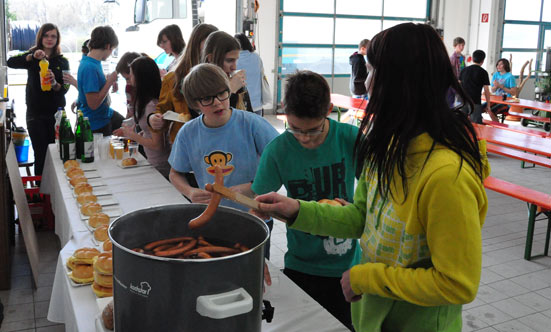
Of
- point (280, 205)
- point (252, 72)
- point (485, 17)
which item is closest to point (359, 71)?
point (252, 72)

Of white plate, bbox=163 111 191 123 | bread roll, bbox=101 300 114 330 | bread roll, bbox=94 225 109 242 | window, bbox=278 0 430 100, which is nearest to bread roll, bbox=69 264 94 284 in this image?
bread roll, bbox=94 225 109 242

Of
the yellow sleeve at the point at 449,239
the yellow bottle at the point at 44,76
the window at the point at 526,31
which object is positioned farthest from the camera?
the window at the point at 526,31

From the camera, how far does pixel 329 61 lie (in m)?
11.2

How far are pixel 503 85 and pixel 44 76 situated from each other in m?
7.39

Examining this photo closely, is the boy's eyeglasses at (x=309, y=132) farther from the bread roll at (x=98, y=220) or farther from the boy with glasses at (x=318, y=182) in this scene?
the bread roll at (x=98, y=220)

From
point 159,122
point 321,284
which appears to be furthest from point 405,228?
point 159,122

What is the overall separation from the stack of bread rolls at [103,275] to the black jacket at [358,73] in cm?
701

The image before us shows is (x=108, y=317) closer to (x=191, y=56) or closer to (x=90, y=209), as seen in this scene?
(x=90, y=209)

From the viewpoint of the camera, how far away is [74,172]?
10.4 feet

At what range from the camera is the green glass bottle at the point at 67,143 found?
11.7 feet

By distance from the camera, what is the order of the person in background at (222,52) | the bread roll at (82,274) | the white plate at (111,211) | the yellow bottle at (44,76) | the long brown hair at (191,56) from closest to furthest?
the bread roll at (82,274)
the white plate at (111,211)
the person in background at (222,52)
the long brown hair at (191,56)
the yellow bottle at (44,76)

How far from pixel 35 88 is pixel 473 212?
4633 mm

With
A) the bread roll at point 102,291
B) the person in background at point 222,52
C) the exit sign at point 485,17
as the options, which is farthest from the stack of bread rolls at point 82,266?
the exit sign at point 485,17

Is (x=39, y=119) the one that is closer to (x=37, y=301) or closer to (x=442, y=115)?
(x=37, y=301)
